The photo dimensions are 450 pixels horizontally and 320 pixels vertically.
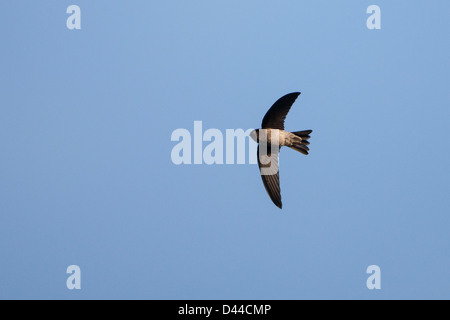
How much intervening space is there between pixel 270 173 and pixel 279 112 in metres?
0.72

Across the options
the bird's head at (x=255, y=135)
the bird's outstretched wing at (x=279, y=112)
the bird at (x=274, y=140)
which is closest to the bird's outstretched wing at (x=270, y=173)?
the bird at (x=274, y=140)

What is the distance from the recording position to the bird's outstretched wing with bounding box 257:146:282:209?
32.4 ft

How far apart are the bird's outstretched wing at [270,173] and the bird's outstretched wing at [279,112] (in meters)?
0.31

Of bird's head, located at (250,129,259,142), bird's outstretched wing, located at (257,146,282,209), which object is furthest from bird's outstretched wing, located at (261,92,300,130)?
bird's outstretched wing, located at (257,146,282,209)

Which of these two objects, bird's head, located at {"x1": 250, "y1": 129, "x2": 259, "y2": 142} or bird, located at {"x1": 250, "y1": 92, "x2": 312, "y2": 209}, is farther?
bird's head, located at {"x1": 250, "y1": 129, "x2": 259, "y2": 142}

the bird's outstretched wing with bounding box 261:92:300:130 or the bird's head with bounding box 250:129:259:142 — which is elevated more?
the bird's outstretched wing with bounding box 261:92:300:130

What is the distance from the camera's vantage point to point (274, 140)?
32.8ft

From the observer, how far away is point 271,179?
9.95 meters

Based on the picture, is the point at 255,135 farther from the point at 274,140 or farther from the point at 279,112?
the point at 279,112

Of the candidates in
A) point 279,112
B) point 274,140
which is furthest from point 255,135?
point 279,112

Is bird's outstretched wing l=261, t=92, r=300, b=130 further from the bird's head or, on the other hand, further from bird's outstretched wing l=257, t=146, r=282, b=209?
bird's outstretched wing l=257, t=146, r=282, b=209

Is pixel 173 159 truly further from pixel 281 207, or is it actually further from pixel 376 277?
pixel 376 277

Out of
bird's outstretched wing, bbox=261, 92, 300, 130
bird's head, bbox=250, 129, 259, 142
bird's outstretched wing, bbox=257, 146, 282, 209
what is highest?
bird's outstretched wing, bbox=261, 92, 300, 130
